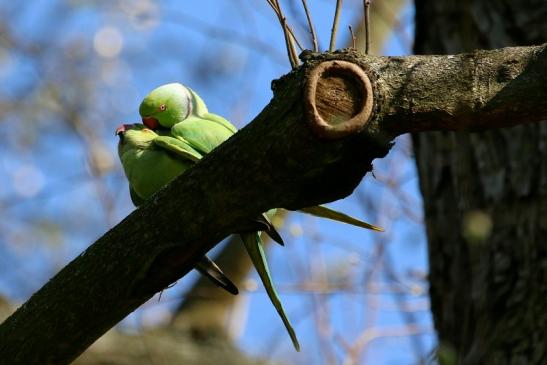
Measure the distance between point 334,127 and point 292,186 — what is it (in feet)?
0.58

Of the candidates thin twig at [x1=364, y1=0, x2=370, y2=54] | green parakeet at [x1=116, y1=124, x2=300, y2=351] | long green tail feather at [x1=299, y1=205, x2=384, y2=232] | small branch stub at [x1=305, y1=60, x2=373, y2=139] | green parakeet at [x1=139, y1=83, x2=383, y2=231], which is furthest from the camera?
green parakeet at [x1=139, y1=83, x2=383, y2=231]

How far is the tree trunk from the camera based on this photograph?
2861 mm

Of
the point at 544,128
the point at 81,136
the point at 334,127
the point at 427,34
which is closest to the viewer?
the point at 334,127

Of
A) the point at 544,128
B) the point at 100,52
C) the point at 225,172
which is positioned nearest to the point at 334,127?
the point at 225,172

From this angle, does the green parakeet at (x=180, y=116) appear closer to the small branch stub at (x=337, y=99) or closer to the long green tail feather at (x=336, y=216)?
the long green tail feather at (x=336, y=216)

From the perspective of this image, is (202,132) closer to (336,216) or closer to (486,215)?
(336,216)

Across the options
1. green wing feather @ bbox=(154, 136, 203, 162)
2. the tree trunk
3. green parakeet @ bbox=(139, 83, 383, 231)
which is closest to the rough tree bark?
green wing feather @ bbox=(154, 136, 203, 162)

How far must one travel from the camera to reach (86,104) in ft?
23.7

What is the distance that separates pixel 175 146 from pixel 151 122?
315 mm

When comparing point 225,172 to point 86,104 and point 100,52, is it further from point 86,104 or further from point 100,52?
point 100,52

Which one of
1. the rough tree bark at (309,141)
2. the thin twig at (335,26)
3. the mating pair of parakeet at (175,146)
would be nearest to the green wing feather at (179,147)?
the mating pair of parakeet at (175,146)

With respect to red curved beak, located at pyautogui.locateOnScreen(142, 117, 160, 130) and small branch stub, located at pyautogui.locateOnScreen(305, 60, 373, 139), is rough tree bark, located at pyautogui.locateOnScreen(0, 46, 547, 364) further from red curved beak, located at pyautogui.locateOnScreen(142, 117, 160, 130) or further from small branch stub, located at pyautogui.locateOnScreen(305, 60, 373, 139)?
red curved beak, located at pyautogui.locateOnScreen(142, 117, 160, 130)

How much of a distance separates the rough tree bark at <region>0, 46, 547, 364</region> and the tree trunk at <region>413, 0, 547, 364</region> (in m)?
1.14

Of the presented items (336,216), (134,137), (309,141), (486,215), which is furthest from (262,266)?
(486,215)
